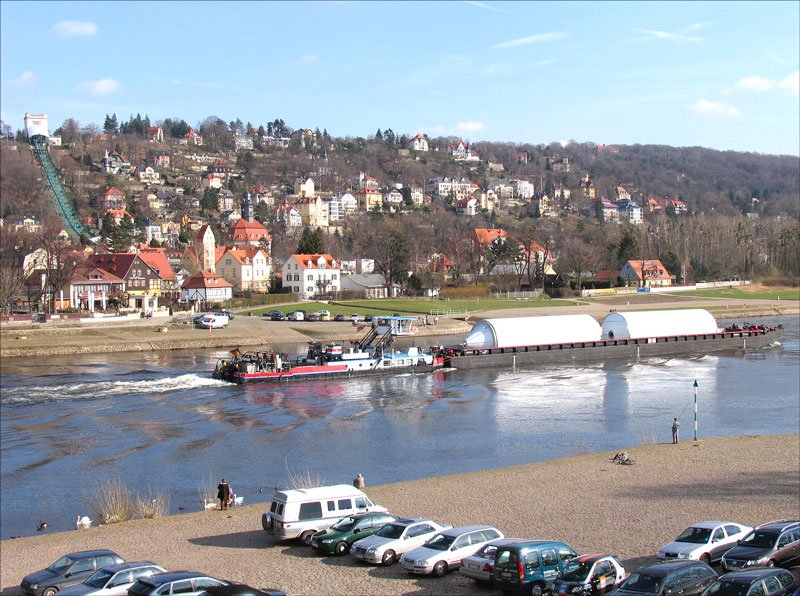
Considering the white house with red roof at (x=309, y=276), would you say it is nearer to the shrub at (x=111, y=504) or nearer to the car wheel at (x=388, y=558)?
the shrub at (x=111, y=504)

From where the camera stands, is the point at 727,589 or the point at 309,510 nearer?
the point at 727,589

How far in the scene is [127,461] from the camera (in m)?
28.9

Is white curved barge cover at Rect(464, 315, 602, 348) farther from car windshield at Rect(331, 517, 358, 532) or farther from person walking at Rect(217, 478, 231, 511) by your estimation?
car windshield at Rect(331, 517, 358, 532)

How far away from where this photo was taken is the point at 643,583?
13.1 meters

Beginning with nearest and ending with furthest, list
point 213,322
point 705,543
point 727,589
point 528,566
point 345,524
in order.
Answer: point 727,589 → point 528,566 → point 705,543 → point 345,524 → point 213,322

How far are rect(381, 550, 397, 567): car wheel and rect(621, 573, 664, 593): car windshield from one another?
14.8 ft

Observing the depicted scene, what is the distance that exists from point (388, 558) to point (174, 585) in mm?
4197

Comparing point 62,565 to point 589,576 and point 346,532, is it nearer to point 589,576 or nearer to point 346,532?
point 346,532

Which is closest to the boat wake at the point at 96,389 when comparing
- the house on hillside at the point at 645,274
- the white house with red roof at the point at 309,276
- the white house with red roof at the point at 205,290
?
the white house with red roof at the point at 205,290

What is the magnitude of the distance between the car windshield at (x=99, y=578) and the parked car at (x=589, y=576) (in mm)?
7211

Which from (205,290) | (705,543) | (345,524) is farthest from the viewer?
(205,290)

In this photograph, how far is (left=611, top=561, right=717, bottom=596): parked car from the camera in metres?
12.9

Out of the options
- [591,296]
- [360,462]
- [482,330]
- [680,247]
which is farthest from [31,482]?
[680,247]

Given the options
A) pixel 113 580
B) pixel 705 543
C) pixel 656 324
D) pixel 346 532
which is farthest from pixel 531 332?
pixel 113 580
